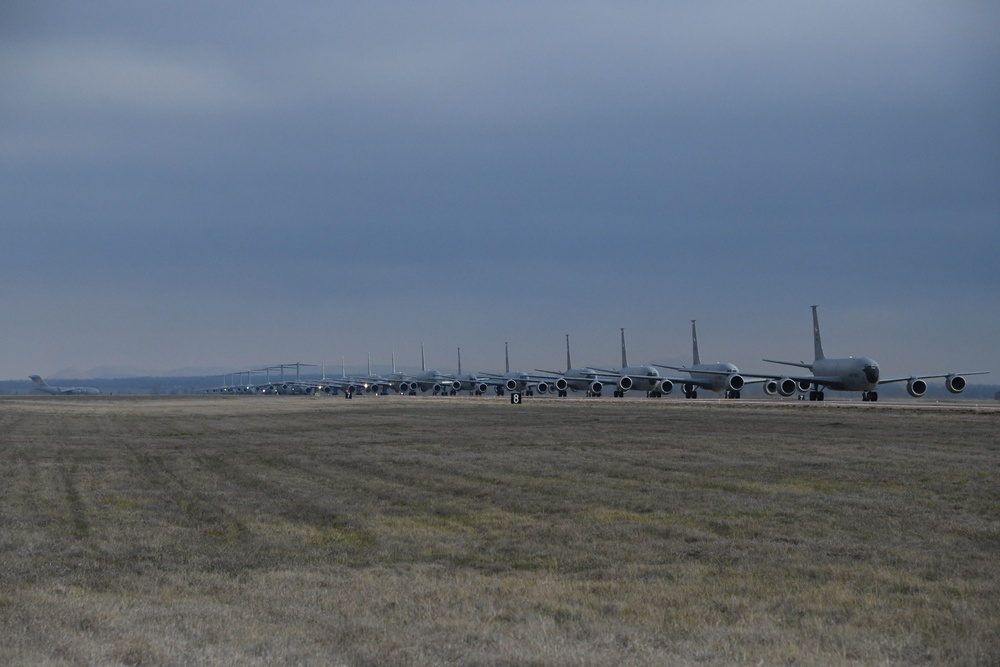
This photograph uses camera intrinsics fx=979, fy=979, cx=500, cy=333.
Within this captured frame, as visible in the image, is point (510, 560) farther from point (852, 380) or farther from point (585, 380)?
point (585, 380)

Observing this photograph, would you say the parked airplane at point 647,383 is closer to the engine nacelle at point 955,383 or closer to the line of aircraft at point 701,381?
the line of aircraft at point 701,381

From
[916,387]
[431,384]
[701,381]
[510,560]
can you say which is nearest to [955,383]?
[916,387]

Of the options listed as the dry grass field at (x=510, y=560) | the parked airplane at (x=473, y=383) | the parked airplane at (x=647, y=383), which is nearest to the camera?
the dry grass field at (x=510, y=560)

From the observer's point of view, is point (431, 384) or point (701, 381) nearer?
point (701, 381)

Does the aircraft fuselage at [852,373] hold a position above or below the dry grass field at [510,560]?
above

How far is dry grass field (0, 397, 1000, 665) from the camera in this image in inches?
293

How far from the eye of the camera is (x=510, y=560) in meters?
11.1

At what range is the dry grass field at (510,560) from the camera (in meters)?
7.45

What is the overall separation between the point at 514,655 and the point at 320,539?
6.04m

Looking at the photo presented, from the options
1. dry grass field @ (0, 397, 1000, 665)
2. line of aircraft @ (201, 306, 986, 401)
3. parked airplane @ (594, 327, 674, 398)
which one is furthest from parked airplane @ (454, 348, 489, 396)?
dry grass field @ (0, 397, 1000, 665)

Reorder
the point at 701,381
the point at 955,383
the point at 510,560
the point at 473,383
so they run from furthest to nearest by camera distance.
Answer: the point at 473,383
the point at 701,381
the point at 955,383
the point at 510,560

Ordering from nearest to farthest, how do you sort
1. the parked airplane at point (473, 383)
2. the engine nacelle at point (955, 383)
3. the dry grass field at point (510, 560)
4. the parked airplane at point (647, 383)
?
the dry grass field at point (510, 560) < the engine nacelle at point (955, 383) < the parked airplane at point (647, 383) < the parked airplane at point (473, 383)

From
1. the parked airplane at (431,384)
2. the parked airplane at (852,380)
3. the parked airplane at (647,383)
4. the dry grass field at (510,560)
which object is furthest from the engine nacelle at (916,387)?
the parked airplane at (431,384)

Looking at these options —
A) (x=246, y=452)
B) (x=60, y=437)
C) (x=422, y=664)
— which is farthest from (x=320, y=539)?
(x=60, y=437)
